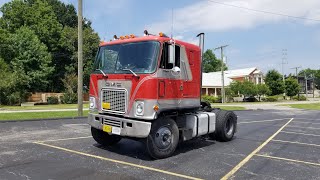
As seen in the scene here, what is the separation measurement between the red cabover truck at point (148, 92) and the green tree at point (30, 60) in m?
37.6

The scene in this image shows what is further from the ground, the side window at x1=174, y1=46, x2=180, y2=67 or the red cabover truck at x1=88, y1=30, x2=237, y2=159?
the side window at x1=174, y1=46, x2=180, y2=67

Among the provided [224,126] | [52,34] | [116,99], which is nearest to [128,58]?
[116,99]

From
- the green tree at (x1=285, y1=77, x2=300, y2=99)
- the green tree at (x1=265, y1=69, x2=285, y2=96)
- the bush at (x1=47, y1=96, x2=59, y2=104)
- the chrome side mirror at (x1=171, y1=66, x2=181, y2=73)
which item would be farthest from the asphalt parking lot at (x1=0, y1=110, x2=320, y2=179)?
the green tree at (x1=285, y1=77, x2=300, y2=99)

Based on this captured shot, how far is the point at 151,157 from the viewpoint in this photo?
8.22 m

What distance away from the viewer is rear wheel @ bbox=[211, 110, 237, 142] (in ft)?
35.1

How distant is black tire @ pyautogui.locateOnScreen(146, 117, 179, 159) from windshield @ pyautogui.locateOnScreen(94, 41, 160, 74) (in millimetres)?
1417

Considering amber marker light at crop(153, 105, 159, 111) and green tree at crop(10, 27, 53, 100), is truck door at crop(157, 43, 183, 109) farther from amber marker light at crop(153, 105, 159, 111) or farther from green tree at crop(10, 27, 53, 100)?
green tree at crop(10, 27, 53, 100)

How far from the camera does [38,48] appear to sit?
4647 cm

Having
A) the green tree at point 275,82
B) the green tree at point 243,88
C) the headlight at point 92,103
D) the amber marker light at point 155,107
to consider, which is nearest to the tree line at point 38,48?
the green tree at point 243,88

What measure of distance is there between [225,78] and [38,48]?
151ft

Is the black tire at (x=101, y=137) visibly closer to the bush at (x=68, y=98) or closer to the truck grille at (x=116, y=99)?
the truck grille at (x=116, y=99)

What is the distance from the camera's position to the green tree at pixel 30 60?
4425 centimetres

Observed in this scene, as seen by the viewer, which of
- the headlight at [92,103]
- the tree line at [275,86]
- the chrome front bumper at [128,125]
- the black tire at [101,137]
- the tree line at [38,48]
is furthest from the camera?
the tree line at [275,86]

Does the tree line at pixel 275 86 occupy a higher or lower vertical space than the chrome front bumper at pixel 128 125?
higher
